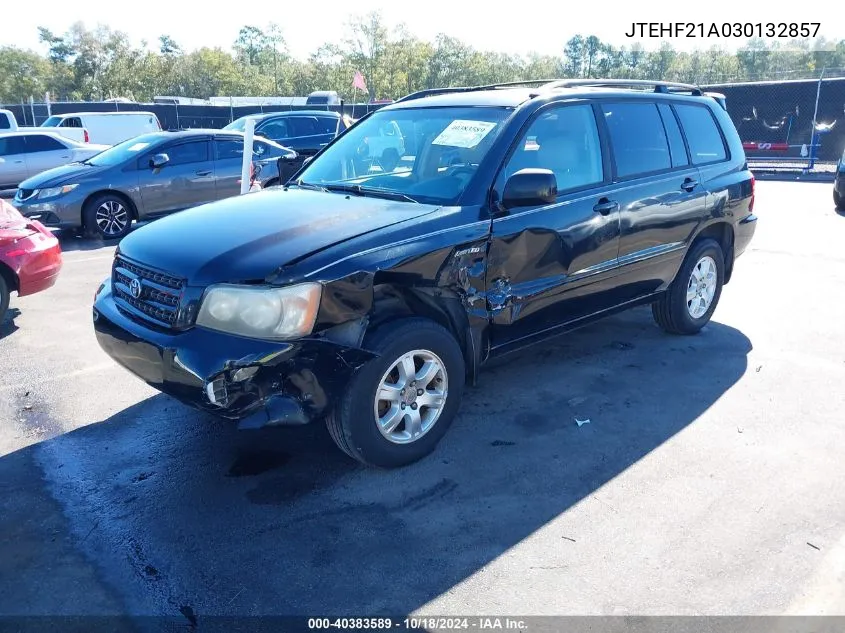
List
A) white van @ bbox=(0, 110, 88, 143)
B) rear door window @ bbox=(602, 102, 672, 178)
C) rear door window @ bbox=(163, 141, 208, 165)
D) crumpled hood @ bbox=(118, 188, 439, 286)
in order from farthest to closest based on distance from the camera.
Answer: white van @ bbox=(0, 110, 88, 143) < rear door window @ bbox=(163, 141, 208, 165) < rear door window @ bbox=(602, 102, 672, 178) < crumpled hood @ bbox=(118, 188, 439, 286)

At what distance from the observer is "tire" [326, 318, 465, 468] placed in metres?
3.24

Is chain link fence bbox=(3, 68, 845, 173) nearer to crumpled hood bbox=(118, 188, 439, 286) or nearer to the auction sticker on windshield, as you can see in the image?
the auction sticker on windshield

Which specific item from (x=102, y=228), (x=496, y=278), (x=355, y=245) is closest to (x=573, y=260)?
(x=496, y=278)

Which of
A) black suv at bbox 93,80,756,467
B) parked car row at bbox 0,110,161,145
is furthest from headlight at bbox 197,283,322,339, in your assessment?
parked car row at bbox 0,110,161,145

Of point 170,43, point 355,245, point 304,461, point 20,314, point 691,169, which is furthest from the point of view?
point 170,43

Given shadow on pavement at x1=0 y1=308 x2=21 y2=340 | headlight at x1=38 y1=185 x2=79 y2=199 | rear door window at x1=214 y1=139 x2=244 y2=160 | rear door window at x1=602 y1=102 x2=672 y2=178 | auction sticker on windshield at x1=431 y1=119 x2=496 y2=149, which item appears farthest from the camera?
rear door window at x1=214 y1=139 x2=244 y2=160

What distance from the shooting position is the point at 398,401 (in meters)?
3.47

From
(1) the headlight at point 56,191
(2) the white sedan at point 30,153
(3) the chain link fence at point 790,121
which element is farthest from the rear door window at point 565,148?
(3) the chain link fence at point 790,121

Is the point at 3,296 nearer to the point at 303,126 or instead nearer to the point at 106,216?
the point at 106,216

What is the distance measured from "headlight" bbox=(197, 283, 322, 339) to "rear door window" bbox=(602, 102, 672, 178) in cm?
256

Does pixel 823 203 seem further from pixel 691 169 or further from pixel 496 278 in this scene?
pixel 496 278

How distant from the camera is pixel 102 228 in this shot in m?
9.97

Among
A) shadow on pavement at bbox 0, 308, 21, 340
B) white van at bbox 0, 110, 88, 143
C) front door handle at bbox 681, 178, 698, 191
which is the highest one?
white van at bbox 0, 110, 88, 143

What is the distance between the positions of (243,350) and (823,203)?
1338 cm
